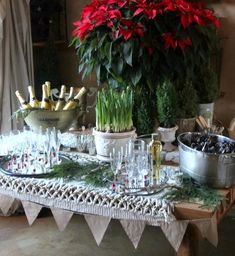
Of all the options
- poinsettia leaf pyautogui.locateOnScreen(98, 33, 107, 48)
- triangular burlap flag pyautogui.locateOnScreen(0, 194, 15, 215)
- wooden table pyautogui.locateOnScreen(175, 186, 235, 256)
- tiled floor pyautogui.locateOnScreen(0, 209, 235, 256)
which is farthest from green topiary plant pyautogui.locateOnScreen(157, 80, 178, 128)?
tiled floor pyautogui.locateOnScreen(0, 209, 235, 256)

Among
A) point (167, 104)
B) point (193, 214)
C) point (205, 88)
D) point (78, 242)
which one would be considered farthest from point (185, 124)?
point (78, 242)

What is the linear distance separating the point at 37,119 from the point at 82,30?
494 millimetres

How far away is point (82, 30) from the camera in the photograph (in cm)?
194

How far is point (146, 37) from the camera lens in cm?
183

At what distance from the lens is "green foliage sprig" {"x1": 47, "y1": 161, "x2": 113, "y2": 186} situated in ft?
4.97

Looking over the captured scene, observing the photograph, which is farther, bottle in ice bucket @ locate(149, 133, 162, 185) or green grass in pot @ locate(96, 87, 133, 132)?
green grass in pot @ locate(96, 87, 133, 132)

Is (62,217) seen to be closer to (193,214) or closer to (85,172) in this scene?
(85,172)

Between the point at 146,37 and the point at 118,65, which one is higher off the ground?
the point at 146,37

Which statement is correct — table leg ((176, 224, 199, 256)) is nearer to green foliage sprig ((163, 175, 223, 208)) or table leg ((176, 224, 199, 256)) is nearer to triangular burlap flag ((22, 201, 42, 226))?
green foliage sprig ((163, 175, 223, 208))

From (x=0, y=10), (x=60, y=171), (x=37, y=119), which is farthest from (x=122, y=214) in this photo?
(x=0, y=10)

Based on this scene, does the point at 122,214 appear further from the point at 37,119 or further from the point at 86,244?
the point at 86,244

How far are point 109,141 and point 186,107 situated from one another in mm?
486

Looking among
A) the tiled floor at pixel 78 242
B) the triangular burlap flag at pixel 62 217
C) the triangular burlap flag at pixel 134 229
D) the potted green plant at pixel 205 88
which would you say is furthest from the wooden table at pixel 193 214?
the tiled floor at pixel 78 242

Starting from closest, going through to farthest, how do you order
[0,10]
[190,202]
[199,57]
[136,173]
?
1. [190,202]
2. [136,173]
3. [199,57]
4. [0,10]
